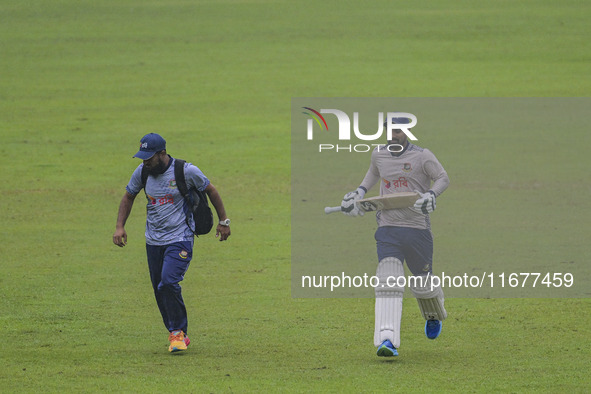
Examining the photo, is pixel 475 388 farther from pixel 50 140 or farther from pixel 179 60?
pixel 179 60

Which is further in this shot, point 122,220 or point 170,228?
point 122,220

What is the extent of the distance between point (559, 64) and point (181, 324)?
32584 millimetres

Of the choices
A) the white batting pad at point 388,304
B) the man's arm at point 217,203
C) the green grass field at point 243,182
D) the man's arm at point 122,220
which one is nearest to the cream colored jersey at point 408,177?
the white batting pad at point 388,304

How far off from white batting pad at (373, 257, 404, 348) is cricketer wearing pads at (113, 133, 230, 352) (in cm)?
163

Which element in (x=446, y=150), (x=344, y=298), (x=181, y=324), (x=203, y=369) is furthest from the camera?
(x=446, y=150)

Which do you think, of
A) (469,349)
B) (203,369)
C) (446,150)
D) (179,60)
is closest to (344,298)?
(469,349)

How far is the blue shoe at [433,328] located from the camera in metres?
11.0

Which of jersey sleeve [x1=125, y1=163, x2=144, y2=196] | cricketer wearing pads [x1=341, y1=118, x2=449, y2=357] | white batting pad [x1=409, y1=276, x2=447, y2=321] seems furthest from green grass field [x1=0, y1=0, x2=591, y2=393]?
jersey sleeve [x1=125, y1=163, x2=144, y2=196]

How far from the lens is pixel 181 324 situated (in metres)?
10.7

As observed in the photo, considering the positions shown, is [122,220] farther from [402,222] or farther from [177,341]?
[402,222]

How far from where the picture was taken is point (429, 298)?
1071cm

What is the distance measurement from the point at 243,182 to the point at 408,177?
1496 centimetres

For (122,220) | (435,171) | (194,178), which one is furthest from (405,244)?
(122,220)

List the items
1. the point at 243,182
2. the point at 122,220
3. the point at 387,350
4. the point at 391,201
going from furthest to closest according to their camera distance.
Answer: the point at 243,182 < the point at 122,220 < the point at 391,201 < the point at 387,350
